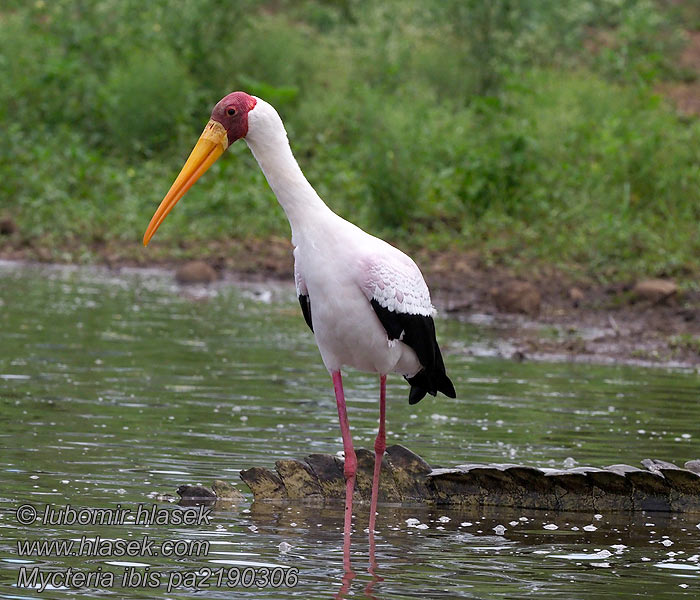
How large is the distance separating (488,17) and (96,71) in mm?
6670

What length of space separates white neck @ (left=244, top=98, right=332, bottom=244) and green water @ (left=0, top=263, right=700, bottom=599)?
4.62 feet

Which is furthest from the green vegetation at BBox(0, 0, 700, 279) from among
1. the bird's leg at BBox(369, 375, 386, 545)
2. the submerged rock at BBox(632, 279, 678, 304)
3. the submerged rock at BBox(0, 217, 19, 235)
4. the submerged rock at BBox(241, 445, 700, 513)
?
the bird's leg at BBox(369, 375, 386, 545)

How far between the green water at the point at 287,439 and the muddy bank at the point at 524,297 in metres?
0.56

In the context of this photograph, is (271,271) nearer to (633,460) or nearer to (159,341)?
(159,341)

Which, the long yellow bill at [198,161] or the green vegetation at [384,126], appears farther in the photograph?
the green vegetation at [384,126]

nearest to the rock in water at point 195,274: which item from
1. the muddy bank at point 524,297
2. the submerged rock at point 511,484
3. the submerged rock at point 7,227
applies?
the muddy bank at point 524,297

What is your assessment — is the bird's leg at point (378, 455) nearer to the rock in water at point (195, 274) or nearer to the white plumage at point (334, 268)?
the white plumage at point (334, 268)

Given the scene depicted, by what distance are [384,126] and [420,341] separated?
11397 millimetres

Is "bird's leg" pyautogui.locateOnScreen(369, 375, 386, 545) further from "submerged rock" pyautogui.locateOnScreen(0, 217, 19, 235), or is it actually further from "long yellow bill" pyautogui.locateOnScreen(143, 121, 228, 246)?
"submerged rock" pyautogui.locateOnScreen(0, 217, 19, 235)

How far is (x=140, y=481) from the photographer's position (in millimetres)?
6730

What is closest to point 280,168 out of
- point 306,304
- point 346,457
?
point 306,304

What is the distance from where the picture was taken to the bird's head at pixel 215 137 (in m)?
6.01

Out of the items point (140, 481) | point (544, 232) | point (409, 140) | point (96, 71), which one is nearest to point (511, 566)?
point (140, 481)

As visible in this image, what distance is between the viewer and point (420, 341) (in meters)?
6.21
